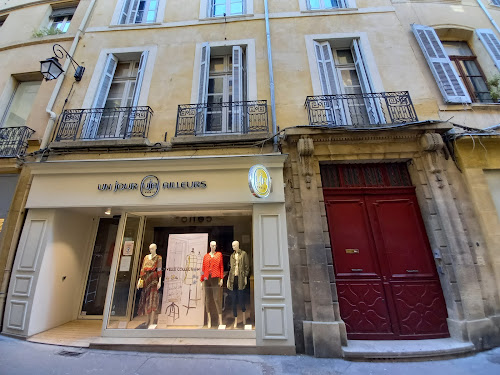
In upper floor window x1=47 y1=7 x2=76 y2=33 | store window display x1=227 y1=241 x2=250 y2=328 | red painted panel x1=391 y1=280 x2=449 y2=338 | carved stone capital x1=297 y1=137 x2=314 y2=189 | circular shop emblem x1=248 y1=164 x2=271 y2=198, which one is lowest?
red painted panel x1=391 y1=280 x2=449 y2=338

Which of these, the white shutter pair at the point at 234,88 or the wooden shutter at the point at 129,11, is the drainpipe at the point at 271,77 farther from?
the wooden shutter at the point at 129,11

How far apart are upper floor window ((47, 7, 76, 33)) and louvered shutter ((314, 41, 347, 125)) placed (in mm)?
8429

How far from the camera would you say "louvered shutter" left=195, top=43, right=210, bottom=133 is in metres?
5.43

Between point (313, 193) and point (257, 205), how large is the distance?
1196mm

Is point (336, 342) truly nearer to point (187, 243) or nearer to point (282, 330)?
point (282, 330)

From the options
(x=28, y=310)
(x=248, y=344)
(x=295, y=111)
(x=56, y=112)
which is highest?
(x=56, y=112)

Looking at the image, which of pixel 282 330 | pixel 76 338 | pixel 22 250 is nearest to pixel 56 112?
pixel 22 250

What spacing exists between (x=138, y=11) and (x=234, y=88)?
4871mm

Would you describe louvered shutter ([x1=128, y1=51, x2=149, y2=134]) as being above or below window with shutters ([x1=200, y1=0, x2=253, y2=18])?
below

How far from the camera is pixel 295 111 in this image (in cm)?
537

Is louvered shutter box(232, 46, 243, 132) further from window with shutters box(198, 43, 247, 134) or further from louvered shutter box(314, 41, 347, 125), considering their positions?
louvered shutter box(314, 41, 347, 125)

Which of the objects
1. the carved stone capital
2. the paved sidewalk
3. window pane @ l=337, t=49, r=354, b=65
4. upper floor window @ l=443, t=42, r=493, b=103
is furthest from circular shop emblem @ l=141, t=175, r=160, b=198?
upper floor window @ l=443, t=42, r=493, b=103

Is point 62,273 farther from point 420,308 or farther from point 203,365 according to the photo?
point 420,308

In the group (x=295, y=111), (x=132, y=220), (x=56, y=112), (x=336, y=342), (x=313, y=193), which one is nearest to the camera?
(x=336, y=342)
